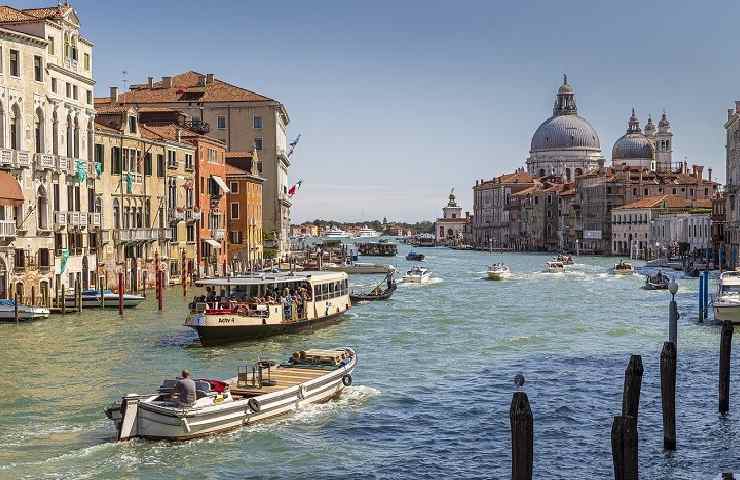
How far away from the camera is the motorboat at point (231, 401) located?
16.2 m

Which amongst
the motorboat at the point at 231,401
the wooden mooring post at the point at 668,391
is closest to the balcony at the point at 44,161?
the motorboat at the point at 231,401

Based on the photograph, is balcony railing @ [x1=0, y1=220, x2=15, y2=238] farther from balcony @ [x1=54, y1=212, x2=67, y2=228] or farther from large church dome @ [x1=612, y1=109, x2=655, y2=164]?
large church dome @ [x1=612, y1=109, x2=655, y2=164]

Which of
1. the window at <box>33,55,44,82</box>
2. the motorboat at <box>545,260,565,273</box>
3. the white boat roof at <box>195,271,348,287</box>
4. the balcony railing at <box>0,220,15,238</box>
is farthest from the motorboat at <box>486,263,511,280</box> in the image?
the balcony railing at <box>0,220,15,238</box>

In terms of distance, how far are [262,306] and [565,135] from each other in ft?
467

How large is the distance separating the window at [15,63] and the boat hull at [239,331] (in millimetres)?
12241

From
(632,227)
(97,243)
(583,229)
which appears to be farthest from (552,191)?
(97,243)

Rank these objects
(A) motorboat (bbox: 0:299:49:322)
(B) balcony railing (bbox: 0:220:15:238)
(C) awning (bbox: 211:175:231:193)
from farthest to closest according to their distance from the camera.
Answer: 1. (C) awning (bbox: 211:175:231:193)
2. (B) balcony railing (bbox: 0:220:15:238)
3. (A) motorboat (bbox: 0:299:49:322)

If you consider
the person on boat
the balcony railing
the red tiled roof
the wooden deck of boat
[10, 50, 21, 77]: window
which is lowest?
the wooden deck of boat

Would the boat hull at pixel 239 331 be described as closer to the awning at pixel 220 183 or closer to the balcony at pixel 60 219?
the balcony at pixel 60 219

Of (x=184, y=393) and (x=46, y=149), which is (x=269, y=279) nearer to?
(x=46, y=149)

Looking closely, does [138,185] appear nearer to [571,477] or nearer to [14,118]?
[14,118]

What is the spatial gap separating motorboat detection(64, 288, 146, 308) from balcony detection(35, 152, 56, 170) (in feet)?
14.2

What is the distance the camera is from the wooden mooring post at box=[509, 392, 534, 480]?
38.7 feet

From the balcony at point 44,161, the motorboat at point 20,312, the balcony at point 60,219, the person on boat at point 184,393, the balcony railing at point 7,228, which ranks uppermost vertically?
the balcony at point 44,161
